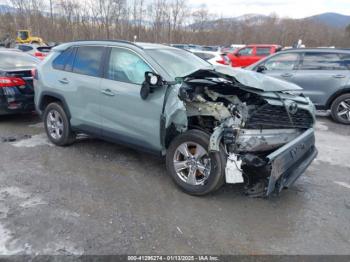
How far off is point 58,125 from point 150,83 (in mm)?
2375

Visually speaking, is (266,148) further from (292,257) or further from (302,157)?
(292,257)

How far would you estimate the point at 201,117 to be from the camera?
3656 millimetres

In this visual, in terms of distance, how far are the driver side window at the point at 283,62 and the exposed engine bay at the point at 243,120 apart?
4.43 meters

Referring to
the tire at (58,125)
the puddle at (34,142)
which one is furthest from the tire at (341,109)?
the puddle at (34,142)

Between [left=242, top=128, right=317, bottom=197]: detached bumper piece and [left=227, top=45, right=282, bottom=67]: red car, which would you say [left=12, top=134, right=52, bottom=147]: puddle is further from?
[left=227, top=45, right=282, bottom=67]: red car

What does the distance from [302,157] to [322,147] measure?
2.16m

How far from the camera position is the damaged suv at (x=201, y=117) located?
3.35 metres

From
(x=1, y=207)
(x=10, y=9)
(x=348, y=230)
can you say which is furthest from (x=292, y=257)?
(x=10, y=9)

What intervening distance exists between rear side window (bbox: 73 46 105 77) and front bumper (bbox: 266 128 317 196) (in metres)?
2.79

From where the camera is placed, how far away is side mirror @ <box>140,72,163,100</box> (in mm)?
3631

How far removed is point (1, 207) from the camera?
3.36 metres

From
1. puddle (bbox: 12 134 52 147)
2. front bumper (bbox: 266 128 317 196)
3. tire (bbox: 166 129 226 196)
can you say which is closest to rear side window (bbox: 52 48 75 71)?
puddle (bbox: 12 134 52 147)

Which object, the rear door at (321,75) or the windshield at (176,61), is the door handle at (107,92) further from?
the rear door at (321,75)

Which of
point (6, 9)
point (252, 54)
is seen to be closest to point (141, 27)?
point (6, 9)
